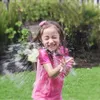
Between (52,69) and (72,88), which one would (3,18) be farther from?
(52,69)

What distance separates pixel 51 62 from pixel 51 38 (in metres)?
0.20

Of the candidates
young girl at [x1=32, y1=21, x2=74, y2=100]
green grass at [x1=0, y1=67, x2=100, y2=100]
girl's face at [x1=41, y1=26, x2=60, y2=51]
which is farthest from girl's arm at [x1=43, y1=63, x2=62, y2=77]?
green grass at [x1=0, y1=67, x2=100, y2=100]

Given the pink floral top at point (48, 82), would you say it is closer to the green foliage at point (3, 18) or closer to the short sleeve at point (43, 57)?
the short sleeve at point (43, 57)

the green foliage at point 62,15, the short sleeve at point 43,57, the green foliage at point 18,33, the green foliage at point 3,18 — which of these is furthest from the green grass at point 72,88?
the short sleeve at point 43,57

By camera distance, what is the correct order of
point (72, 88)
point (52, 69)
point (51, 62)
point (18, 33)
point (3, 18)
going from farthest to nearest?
Answer: point (18, 33), point (3, 18), point (72, 88), point (51, 62), point (52, 69)


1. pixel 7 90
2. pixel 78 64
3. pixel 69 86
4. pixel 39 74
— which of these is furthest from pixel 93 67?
pixel 39 74

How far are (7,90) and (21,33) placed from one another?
2.50 meters

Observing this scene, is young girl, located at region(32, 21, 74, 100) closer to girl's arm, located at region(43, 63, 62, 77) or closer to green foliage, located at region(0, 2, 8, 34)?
girl's arm, located at region(43, 63, 62, 77)

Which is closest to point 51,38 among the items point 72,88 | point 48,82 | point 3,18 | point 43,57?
point 43,57

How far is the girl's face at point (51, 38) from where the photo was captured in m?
3.16

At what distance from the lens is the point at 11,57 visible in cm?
847

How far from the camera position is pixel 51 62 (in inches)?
128

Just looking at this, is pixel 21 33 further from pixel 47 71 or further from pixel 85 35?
pixel 47 71

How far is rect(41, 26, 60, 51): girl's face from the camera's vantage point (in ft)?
10.4
